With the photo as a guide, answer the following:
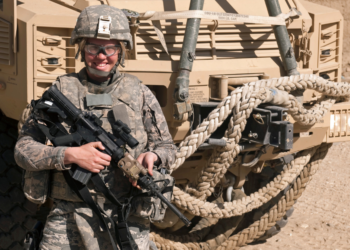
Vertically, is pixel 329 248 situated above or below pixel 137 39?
below

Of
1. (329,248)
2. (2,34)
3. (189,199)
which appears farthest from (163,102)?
(329,248)

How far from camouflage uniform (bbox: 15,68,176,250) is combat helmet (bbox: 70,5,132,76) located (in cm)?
12

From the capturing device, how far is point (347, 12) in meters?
9.19

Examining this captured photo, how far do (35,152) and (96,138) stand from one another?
0.26 metres

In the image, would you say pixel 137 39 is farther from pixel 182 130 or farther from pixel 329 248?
pixel 329 248

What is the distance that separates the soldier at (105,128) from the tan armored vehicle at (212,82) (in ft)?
2.55

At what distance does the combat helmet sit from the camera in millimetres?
2611

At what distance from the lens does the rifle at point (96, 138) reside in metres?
2.49

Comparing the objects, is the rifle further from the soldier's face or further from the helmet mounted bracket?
the helmet mounted bracket

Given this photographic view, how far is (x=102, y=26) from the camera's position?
8.57 feet

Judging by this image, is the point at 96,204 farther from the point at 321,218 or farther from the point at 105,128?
the point at 321,218

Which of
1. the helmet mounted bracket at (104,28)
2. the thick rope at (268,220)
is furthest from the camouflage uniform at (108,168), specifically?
the thick rope at (268,220)

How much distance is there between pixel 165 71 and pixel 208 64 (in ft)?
1.10

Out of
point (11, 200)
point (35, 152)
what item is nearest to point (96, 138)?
point (35, 152)
